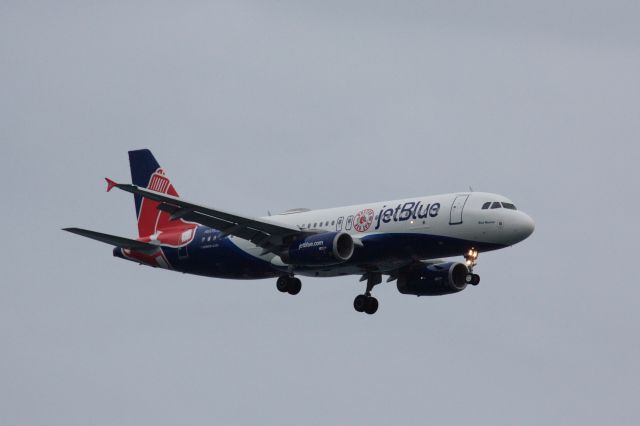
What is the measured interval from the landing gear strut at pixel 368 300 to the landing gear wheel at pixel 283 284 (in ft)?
12.4

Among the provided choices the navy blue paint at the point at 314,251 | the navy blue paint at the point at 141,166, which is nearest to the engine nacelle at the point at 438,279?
the navy blue paint at the point at 314,251

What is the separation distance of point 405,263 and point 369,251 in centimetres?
368

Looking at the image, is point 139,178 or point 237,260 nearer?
point 237,260

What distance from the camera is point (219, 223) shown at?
65.2 meters

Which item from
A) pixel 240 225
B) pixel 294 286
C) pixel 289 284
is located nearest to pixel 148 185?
pixel 289 284

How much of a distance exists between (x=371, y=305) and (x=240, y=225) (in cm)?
854

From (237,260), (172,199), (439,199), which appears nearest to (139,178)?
(237,260)

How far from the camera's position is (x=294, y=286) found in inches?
2680

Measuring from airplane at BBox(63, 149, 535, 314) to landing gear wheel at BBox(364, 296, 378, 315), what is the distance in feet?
0.17

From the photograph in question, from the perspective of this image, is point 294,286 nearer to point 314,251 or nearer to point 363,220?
point 314,251

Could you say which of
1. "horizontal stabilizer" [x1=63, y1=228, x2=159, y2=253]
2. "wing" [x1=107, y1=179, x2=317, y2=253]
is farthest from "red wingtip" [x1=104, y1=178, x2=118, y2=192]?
"horizontal stabilizer" [x1=63, y1=228, x2=159, y2=253]

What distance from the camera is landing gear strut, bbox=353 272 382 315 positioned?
68.6 metres

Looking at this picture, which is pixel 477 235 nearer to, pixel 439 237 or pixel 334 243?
pixel 439 237

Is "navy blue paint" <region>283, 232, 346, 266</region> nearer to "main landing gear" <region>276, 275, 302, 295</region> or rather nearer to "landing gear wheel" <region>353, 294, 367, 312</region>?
"main landing gear" <region>276, 275, 302, 295</region>
